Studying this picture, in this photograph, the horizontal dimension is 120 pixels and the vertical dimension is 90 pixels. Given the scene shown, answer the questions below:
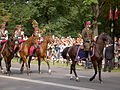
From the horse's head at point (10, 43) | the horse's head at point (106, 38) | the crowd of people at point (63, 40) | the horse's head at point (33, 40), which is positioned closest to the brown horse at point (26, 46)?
the horse's head at point (33, 40)

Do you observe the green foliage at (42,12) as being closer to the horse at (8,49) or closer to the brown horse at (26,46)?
the horse at (8,49)

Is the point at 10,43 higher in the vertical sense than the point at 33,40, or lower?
lower

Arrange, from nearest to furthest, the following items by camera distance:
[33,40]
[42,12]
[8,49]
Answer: [33,40], [8,49], [42,12]

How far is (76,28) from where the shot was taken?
172 ft

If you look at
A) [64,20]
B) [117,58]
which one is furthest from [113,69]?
[64,20]

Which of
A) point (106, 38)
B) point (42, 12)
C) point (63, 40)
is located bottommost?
point (106, 38)

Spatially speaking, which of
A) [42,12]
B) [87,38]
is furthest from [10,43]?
[42,12]

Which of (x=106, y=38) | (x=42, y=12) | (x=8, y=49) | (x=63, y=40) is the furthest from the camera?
(x=42, y=12)

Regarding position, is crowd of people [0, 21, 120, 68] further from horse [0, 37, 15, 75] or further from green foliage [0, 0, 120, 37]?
green foliage [0, 0, 120, 37]

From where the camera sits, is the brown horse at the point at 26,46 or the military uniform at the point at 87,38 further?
the brown horse at the point at 26,46

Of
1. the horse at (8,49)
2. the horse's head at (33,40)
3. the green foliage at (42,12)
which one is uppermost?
the green foliage at (42,12)

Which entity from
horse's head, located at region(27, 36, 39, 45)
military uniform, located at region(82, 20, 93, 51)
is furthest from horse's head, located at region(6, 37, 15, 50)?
military uniform, located at region(82, 20, 93, 51)

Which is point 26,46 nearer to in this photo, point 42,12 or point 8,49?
point 8,49

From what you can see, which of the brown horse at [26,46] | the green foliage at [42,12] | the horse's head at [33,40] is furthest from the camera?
the green foliage at [42,12]
